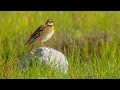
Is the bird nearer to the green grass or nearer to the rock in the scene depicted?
the green grass

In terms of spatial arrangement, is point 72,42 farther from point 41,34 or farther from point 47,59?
point 47,59

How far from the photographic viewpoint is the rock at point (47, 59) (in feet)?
31.1

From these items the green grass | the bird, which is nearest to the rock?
the green grass

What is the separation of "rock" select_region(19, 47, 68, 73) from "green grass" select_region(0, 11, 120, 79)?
0.09 m

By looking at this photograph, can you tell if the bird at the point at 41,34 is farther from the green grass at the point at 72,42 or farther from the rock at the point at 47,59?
the rock at the point at 47,59

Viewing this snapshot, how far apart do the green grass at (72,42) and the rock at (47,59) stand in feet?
0.29

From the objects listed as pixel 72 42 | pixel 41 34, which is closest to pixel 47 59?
pixel 41 34

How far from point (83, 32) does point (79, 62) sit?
249 centimetres

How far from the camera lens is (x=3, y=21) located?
12.6 meters

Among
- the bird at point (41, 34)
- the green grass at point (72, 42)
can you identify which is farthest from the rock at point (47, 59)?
the bird at point (41, 34)
